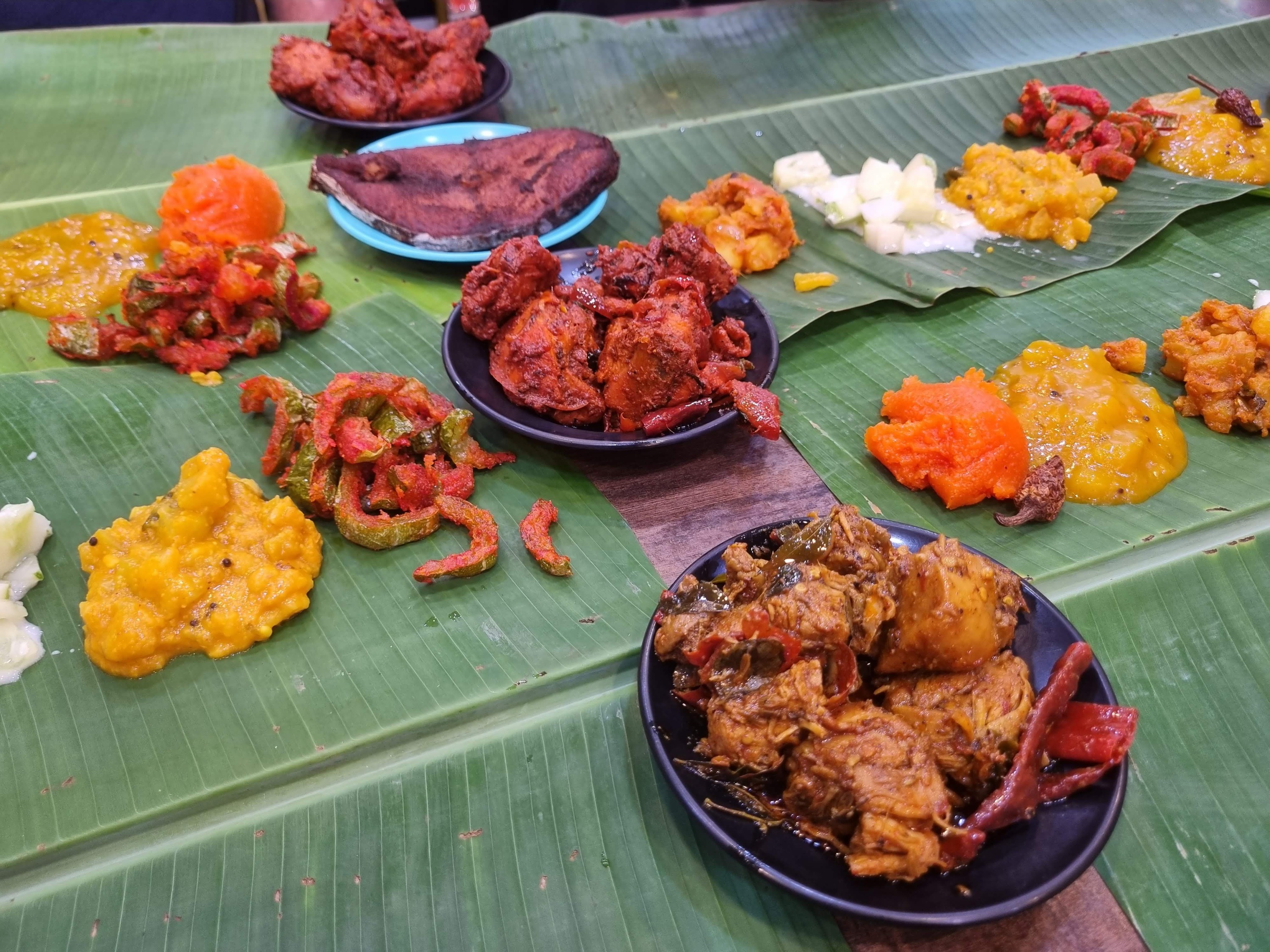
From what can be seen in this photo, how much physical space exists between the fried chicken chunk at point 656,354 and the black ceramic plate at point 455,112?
248cm

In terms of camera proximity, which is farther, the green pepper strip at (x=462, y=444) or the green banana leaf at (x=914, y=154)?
the green banana leaf at (x=914, y=154)

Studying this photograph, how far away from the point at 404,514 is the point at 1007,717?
A: 1984mm

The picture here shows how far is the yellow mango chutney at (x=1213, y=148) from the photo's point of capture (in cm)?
461

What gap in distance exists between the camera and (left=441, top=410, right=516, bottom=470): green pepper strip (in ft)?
9.77

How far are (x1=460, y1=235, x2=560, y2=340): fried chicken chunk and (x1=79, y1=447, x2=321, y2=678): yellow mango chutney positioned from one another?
96 centimetres

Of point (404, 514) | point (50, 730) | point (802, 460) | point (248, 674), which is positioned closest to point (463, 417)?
point (404, 514)

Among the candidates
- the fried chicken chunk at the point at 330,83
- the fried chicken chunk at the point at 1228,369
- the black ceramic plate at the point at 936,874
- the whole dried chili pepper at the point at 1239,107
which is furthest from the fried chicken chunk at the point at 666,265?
the whole dried chili pepper at the point at 1239,107

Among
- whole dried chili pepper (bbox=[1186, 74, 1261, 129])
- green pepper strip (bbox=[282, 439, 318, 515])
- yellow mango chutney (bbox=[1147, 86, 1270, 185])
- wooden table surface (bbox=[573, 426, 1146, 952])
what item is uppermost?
whole dried chili pepper (bbox=[1186, 74, 1261, 129])

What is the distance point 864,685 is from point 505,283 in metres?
1.86

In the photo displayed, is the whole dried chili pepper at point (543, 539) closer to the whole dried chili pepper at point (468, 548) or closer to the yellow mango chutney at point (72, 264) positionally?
the whole dried chili pepper at point (468, 548)

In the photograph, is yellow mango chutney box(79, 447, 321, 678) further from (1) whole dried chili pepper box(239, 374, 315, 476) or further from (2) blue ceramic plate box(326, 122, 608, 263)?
(2) blue ceramic plate box(326, 122, 608, 263)

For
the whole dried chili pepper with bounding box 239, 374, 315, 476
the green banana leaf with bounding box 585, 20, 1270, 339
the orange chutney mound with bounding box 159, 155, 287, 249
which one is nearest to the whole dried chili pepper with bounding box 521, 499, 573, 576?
the whole dried chili pepper with bounding box 239, 374, 315, 476

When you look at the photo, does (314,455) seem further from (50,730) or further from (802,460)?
(802,460)

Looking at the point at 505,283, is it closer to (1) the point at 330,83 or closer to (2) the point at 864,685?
(2) the point at 864,685
